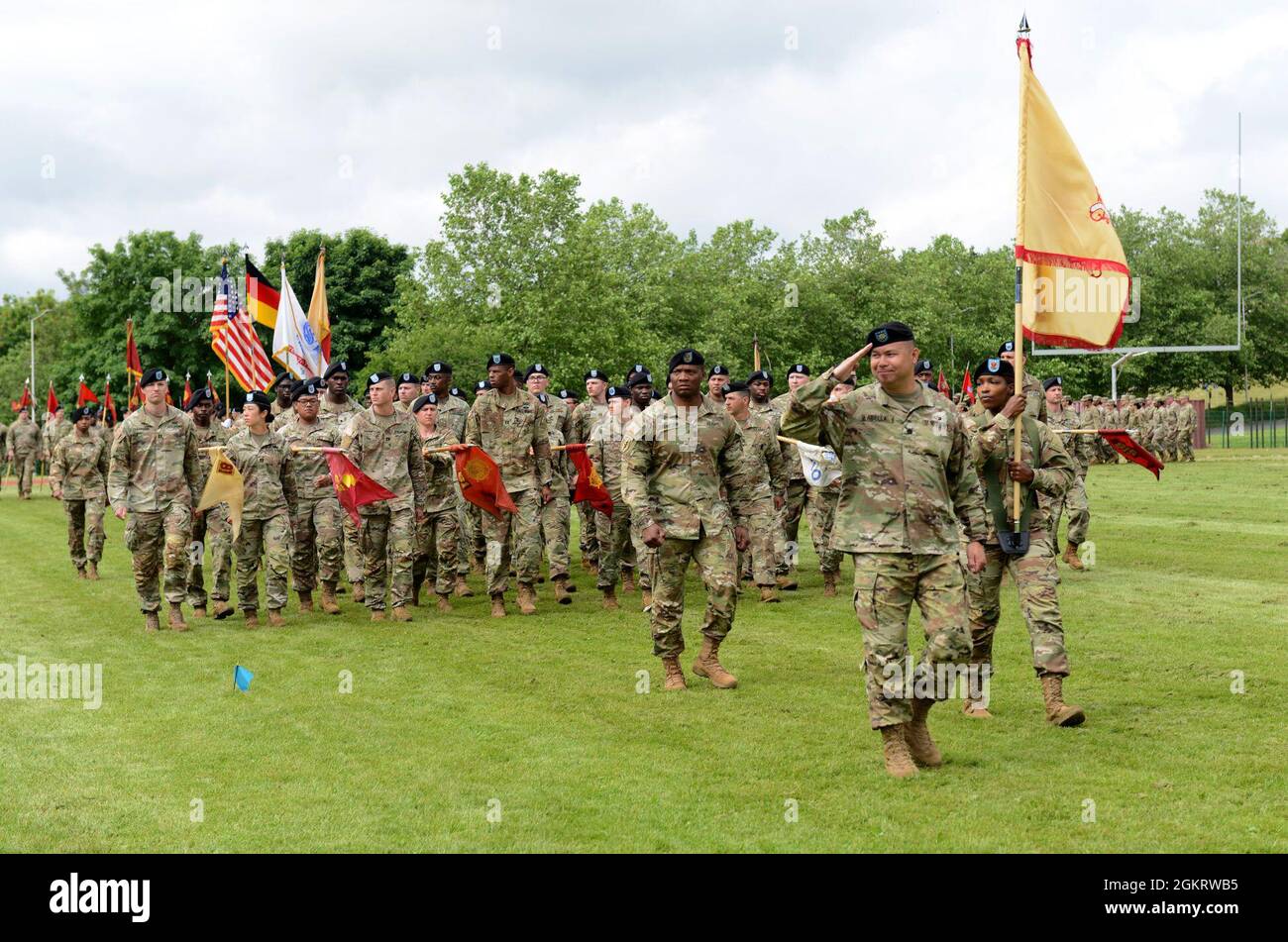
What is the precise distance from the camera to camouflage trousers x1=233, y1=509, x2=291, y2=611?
14.2 meters

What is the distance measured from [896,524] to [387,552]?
8121mm

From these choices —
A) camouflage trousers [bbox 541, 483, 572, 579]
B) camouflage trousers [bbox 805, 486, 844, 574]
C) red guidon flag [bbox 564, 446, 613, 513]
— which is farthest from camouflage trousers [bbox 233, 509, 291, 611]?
camouflage trousers [bbox 805, 486, 844, 574]

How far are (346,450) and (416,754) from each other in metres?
6.52

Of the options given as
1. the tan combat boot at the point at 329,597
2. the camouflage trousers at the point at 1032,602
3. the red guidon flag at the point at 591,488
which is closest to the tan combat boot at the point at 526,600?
the red guidon flag at the point at 591,488

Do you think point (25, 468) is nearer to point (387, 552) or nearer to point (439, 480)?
point (439, 480)

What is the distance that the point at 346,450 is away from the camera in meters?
14.1

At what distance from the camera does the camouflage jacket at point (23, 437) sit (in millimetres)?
40969

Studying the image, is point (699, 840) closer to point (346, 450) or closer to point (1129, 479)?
point (346, 450)

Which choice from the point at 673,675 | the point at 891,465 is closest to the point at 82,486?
the point at 673,675

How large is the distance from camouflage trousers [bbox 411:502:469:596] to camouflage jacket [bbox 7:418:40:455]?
30868mm

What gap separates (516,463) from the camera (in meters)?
14.2

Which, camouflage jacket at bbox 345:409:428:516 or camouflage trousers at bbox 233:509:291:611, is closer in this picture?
camouflage jacket at bbox 345:409:428:516

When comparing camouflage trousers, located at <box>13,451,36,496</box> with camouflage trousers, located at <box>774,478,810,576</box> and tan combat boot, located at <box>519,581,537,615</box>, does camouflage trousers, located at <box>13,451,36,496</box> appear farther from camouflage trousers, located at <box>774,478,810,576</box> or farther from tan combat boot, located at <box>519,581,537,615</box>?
camouflage trousers, located at <box>774,478,810,576</box>
